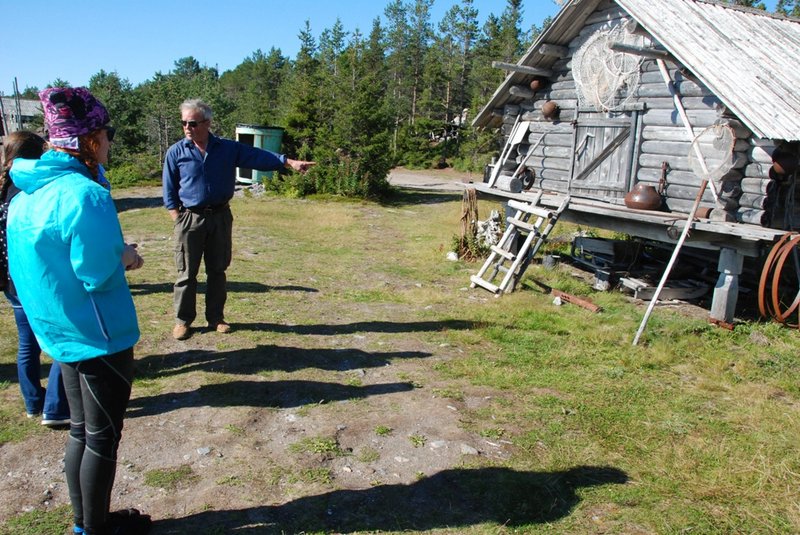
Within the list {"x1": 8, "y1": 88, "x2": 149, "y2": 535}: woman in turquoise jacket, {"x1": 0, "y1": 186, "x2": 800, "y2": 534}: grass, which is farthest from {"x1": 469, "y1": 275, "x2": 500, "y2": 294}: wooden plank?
{"x1": 8, "y1": 88, "x2": 149, "y2": 535}: woman in turquoise jacket

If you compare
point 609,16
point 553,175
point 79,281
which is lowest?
point 79,281

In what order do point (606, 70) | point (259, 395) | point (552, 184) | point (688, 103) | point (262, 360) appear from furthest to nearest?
point (552, 184) → point (606, 70) → point (688, 103) → point (262, 360) → point (259, 395)

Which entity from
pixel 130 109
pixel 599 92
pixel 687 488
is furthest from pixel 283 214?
pixel 130 109

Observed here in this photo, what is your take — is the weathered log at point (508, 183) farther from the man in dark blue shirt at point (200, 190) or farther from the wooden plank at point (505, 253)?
the man in dark blue shirt at point (200, 190)

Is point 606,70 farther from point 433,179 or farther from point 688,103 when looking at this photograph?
point 433,179

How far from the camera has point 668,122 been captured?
8.95 meters

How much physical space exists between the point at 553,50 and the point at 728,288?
17.6 feet

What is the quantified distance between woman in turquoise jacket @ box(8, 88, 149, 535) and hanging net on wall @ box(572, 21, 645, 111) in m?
8.46

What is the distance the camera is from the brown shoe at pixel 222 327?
20.6 ft

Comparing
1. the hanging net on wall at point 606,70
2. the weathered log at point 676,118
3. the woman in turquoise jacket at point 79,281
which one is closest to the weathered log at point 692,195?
the weathered log at point 676,118

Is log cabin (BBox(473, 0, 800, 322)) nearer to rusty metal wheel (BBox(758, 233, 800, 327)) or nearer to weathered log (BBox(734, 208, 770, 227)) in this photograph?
weathered log (BBox(734, 208, 770, 227))

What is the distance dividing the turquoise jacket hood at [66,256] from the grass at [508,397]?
3.95 ft

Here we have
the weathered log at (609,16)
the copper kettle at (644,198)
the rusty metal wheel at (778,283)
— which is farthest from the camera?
the weathered log at (609,16)

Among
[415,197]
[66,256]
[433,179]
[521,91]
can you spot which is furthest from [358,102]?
[66,256]
